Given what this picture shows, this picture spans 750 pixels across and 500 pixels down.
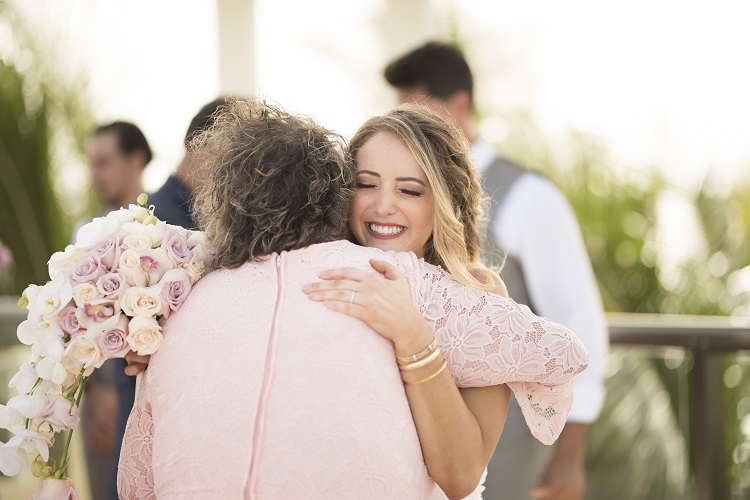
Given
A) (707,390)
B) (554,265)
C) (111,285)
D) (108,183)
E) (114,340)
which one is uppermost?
(111,285)

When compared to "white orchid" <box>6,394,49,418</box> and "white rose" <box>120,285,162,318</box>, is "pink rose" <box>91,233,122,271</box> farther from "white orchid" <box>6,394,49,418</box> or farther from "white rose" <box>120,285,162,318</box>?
"white orchid" <box>6,394,49,418</box>

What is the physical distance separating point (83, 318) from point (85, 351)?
74 millimetres

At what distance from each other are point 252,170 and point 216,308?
307 mm

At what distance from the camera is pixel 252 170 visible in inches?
80.5

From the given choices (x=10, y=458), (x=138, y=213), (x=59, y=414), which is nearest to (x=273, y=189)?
(x=138, y=213)

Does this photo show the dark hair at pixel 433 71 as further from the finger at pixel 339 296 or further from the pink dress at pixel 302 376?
the finger at pixel 339 296

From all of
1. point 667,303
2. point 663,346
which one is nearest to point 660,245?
point 667,303

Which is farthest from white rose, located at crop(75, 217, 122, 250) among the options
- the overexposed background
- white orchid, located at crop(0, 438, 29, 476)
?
the overexposed background

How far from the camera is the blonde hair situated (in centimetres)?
229

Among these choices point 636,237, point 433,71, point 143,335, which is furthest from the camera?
point 636,237

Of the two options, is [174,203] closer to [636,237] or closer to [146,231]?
[146,231]

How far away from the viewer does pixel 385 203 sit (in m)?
2.26

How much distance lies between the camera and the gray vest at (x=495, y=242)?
341cm

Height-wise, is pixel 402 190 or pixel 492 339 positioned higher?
pixel 402 190
